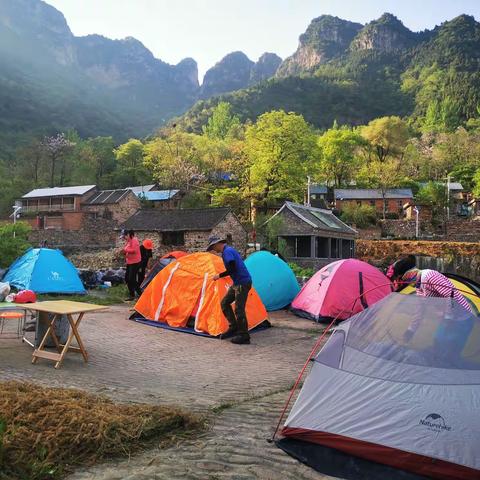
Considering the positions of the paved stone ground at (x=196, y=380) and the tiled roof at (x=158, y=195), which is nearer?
the paved stone ground at (x=196, y=380)

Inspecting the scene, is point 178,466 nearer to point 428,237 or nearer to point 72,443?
point 72,443

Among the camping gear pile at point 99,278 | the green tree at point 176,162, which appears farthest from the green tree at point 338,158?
the camping gear pile at point 99,278

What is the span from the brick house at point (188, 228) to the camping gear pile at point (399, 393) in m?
26.0

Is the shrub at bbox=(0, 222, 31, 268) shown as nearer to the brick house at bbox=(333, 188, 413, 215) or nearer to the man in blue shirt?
the man in blue shirt

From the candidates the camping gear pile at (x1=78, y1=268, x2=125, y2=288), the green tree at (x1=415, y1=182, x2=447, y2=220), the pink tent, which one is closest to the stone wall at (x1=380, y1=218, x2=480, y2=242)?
the green tree at (x1=415, y1=182, x2=447, y2=220)

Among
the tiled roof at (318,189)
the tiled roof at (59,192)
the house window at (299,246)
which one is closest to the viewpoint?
the house window at (299,246)

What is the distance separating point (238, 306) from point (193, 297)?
1346mm

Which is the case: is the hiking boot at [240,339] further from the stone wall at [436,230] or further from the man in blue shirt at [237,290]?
the stone wall at [436,230]

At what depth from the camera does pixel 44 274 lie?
13805 mm

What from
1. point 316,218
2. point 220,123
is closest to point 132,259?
point 316,218

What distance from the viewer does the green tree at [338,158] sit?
63.1 m

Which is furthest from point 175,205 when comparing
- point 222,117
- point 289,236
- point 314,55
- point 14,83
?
point 314,55

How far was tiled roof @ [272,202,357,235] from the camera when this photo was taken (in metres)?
32.5

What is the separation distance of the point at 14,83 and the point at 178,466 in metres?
137
